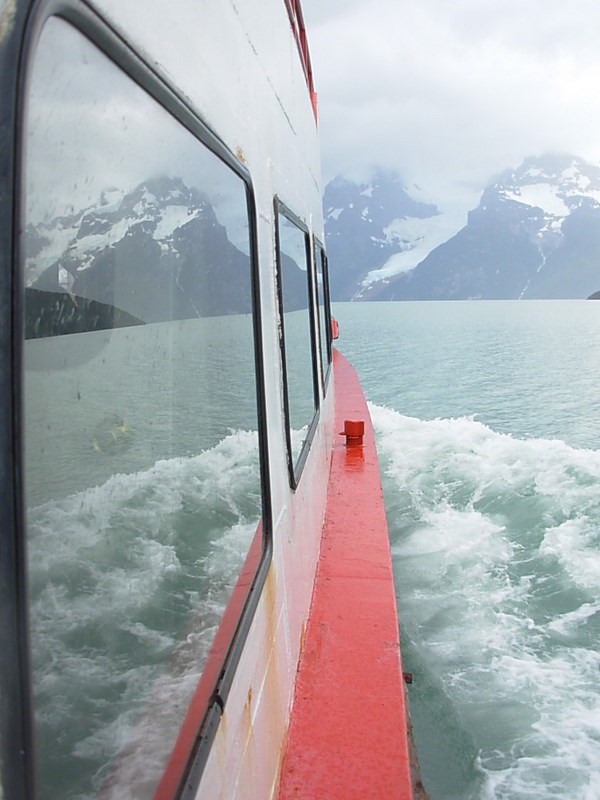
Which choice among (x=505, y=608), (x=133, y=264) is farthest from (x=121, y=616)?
(x=505, y=608)

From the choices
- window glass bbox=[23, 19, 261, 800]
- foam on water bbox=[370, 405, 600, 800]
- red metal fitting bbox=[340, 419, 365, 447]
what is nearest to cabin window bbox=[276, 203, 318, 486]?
window glass bbox=[23, 19, 261, 800]

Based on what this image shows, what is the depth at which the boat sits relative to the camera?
67 cm

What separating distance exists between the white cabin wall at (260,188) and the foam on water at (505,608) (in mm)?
2869

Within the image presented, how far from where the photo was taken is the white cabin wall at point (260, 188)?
4.11ft

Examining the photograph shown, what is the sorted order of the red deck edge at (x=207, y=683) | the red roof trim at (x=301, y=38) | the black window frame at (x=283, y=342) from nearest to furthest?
the red deck edge at (x=207, y=683) < the black window frame at (x=283, y=342) < the red roof trim at (x=301, y=38)

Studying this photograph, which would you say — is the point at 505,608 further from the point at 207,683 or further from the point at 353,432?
the point at 207,683

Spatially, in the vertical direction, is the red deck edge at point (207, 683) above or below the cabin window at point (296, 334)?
below

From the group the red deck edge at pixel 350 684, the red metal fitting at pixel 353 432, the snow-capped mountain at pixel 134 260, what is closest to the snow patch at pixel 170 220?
the snow-capped mountain at pixel 134 260

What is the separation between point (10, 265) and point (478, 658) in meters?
6.30

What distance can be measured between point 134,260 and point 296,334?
2111 mm

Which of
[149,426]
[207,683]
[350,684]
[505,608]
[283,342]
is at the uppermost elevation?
[283,342]

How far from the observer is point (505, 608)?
23.1 ft

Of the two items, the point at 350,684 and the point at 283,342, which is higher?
the point at 283,342

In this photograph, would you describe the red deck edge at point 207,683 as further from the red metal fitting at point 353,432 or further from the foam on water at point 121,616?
the red metal fitting at point 353,432
